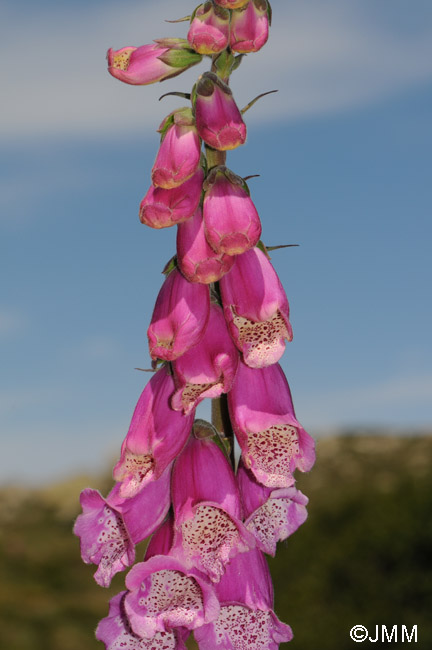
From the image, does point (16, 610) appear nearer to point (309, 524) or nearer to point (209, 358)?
point (309, 524)

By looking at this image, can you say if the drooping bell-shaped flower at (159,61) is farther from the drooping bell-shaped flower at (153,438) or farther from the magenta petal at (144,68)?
the drooping bell-shaped flower at (153,438)

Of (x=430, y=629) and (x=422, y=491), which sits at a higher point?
(x=422, y=491)

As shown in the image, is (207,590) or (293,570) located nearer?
(207,590)

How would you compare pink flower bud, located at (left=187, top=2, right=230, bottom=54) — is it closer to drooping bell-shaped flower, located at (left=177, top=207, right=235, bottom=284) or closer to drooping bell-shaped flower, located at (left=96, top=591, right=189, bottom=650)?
drooping bell-shaped flower, located at (left=177, top=207, right=235, bottom=284)

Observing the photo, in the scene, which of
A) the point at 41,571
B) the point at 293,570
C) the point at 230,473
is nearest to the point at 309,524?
the point at 293,570

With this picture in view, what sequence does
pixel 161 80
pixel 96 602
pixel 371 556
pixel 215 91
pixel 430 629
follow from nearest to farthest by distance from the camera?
pixel 215 91 < pixel 161 80 < pixel 430 629 < pixel 371 556 < pixel 96 602

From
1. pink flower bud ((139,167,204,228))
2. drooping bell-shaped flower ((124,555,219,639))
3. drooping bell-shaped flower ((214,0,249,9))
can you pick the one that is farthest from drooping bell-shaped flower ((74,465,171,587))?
drooping bell-shaped flower ((214,0,249,9))

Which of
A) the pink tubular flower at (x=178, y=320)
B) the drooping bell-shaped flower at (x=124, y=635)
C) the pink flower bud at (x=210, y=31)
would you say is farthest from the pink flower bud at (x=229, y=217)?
the drooping bell-shaped flower at (x=124, y=635)
